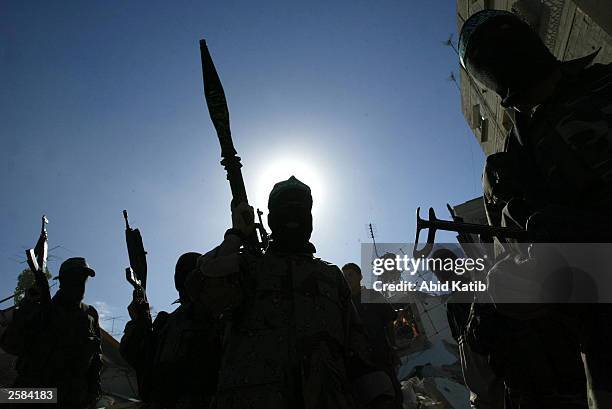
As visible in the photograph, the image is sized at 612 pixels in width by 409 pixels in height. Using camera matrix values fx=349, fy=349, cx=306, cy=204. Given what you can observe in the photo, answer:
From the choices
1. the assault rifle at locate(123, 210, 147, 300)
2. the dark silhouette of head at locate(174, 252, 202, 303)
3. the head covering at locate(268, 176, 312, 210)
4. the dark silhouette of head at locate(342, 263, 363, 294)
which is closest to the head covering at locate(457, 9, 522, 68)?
the head covering at locate(268, 176, 312, 210)

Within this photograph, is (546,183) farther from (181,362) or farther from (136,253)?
(136,253)

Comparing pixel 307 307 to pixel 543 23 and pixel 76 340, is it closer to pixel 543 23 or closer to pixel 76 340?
pixel 76 340

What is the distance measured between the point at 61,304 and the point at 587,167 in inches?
259

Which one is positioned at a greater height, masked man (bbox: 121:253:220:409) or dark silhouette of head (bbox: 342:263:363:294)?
dark silhouette of head (bbox: 342:263:363:294)

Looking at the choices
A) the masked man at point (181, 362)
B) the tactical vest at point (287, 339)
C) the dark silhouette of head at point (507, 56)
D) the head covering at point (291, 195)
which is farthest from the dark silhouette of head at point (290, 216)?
the dark silhouette of head at point (507, 56)

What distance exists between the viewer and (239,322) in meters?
2.21

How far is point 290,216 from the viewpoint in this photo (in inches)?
107

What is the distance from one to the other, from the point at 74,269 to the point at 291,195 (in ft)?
15.3

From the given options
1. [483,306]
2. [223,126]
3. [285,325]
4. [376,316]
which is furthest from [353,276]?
[285,325]

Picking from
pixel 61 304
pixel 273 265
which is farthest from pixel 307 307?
pixel 61 304

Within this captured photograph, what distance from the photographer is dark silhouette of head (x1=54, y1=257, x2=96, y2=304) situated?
5496mm

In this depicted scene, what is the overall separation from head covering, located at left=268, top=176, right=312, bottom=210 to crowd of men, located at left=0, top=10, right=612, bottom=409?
0.01 meters

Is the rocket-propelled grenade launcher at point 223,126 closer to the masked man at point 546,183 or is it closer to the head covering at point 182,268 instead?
the head covering at point 182,268

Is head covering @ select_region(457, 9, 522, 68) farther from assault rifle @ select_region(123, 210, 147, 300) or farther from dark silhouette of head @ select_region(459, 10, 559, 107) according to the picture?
assault rifle @ select_region(123, 210, 147, 300)
